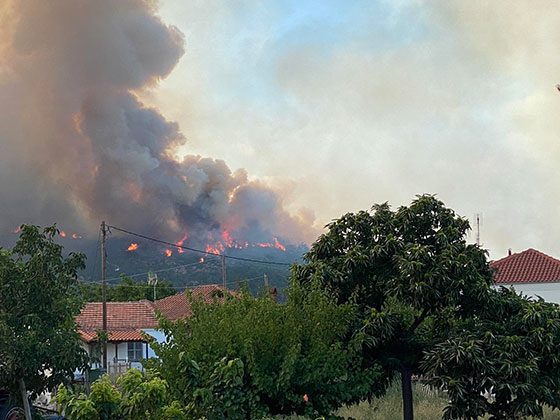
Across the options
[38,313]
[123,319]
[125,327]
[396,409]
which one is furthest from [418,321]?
[123,319]

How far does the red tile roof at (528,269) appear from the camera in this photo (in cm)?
4203

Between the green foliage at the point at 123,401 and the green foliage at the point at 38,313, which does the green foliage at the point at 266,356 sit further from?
the green foliage at the point at 38,313

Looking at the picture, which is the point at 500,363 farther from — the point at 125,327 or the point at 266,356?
the point at 125,327

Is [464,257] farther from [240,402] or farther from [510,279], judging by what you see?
[510,279]

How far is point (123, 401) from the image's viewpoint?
9359mm

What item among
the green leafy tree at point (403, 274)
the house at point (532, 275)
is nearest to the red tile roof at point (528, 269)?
the house at point (532, 275)

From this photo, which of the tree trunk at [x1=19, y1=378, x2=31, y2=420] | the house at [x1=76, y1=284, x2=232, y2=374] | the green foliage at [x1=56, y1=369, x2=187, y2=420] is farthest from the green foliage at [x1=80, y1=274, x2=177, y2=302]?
the green foliage at [x1=56, y1=369, x2=187, y2=420]

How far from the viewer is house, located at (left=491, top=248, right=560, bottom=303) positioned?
41.6 m

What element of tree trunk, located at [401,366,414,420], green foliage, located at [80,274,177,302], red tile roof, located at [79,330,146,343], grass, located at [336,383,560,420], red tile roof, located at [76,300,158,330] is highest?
green foliage, located at [80,274,177,302]

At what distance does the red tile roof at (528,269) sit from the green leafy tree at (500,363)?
2498 centimetres

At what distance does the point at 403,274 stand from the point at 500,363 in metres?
2.77

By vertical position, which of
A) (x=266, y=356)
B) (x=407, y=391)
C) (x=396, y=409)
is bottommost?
(x=396, y=409)

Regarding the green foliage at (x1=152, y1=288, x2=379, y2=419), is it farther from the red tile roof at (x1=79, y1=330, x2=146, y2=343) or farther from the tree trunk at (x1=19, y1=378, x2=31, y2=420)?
the red tile roof at (x1=79, y1=330, x2=146, y2=343)

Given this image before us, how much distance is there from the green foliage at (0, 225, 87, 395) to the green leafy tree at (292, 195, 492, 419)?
6.17m
